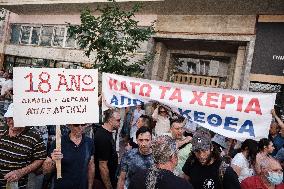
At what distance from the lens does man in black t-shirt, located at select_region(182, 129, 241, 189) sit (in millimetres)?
3842

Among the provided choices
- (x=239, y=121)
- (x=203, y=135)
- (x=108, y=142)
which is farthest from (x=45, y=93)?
(x=239, y=121)

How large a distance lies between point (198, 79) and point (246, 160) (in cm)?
A: 949

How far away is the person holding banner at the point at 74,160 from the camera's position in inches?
173

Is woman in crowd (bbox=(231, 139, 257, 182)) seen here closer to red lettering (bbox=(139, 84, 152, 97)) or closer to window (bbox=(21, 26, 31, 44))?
red lettering (bbox=(139, 84, 152, 97))

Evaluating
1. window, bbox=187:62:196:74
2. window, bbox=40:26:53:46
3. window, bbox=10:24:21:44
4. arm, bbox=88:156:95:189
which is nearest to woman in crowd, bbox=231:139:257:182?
arm, bbox=88:156:95:189

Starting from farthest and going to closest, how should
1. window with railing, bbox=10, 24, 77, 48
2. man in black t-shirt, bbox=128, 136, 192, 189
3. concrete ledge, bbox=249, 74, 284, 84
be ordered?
window with railing, bbox=10, 24, 77, 48, concrete ledge, bbox=249, 74, 284, 84, man in black t-shirt, bbox=128, 136, 192, 189

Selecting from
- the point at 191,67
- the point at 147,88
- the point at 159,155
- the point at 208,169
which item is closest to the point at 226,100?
the point at 147,88

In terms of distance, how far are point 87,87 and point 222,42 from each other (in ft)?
31.7

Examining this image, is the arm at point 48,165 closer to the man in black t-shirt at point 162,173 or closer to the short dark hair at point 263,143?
the man in black t-shirt at point 162,173

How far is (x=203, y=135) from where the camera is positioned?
4.04 metres

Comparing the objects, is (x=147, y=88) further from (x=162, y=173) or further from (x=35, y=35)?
(x=35, y=35)

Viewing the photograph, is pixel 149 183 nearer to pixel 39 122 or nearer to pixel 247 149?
pixel 39 122

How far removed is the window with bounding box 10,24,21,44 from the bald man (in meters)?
18.6

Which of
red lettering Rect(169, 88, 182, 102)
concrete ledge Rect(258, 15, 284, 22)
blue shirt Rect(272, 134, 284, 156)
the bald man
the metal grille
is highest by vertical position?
concrete ledge Rect(258, 15, 284, 22)
